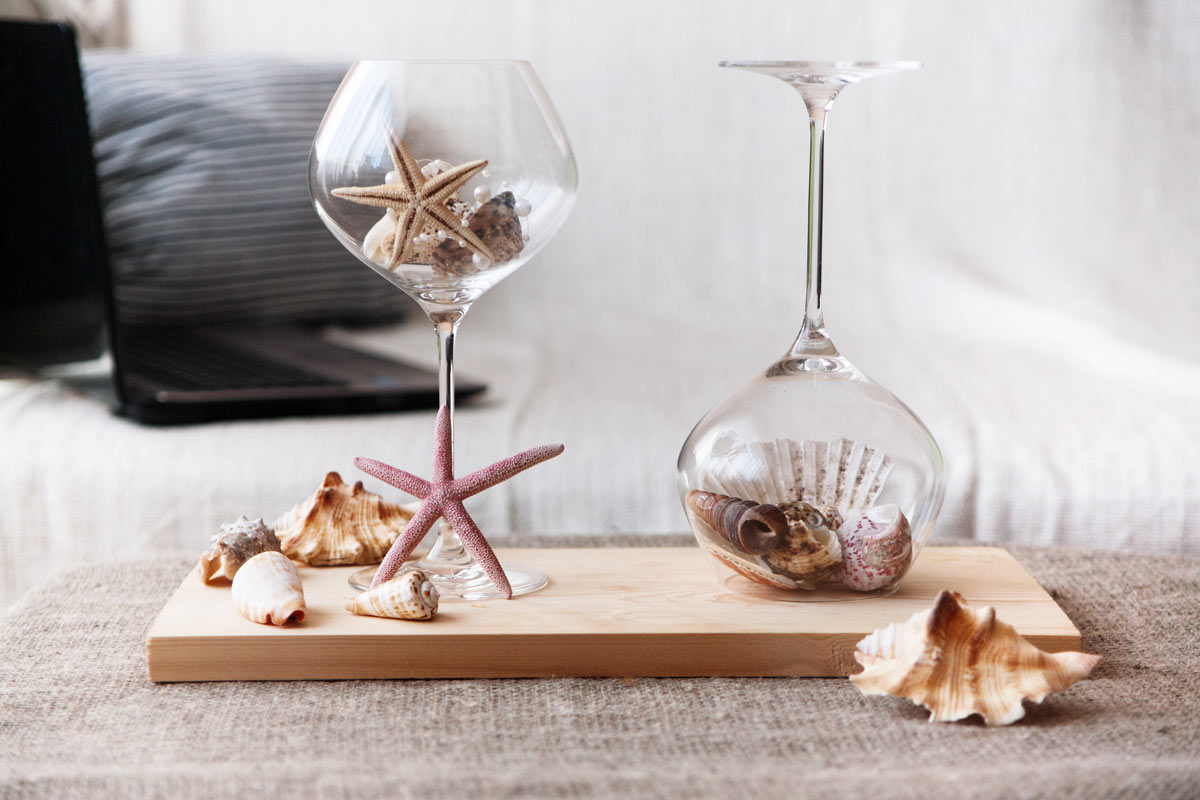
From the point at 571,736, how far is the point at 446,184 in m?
0.29

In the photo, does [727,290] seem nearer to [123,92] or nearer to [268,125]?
[268,125]

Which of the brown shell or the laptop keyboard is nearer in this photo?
the brown shell

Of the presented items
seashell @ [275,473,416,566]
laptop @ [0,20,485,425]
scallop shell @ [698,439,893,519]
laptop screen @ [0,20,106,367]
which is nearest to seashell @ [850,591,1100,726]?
scallop shell @ [698,439,893,519]

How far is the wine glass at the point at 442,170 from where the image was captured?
2.31 ft

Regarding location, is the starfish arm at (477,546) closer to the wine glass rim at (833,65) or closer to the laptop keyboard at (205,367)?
the wine glass rim at (833,65)

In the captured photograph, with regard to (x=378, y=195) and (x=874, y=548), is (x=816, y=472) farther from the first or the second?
(x=378, y=195)

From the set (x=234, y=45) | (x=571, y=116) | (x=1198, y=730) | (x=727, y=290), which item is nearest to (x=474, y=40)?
(x=571, y=116)

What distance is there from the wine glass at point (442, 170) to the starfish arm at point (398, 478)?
0.06m

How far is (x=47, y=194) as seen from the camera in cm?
125

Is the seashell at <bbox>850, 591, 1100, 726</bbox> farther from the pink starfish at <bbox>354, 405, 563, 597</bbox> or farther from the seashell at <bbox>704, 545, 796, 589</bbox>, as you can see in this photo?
the pink starfish at <bbox>354, 405, 563, 597</bbox>

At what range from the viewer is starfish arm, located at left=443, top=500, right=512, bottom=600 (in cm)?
74

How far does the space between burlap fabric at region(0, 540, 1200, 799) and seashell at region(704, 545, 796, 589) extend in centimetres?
7

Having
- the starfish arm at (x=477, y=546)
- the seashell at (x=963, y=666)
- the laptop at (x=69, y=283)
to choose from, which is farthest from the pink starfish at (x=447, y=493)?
the laptop at (x=69, y=283)

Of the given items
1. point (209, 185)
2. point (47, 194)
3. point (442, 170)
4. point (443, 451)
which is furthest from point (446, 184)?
point (209, 185)
